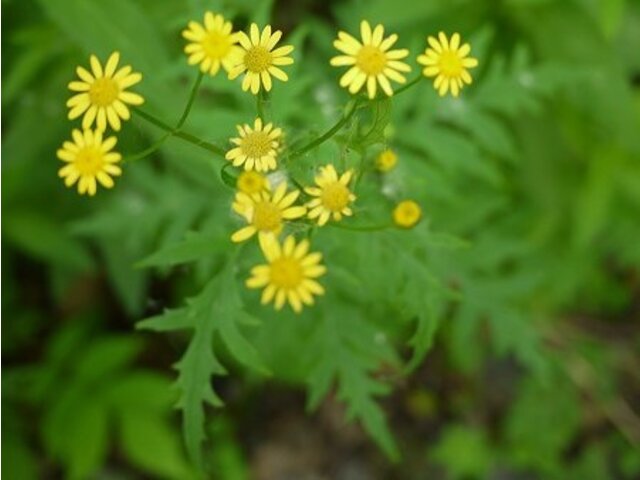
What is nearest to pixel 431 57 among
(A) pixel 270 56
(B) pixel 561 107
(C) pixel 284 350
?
(A) pixel 270 56

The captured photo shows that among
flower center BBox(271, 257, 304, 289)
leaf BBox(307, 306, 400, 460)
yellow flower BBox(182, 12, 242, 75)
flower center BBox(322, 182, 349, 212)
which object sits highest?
yellow flower BBox(182, 12, 242, 75)

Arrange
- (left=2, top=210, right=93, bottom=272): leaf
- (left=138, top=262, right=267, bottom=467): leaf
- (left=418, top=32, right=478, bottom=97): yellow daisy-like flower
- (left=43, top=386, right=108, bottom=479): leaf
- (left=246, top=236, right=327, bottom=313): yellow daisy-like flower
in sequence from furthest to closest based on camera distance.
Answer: (left=43, top=386, right=108, bottom=479): leaf → (left=2, top=210, right=93, bottom=272): leaf → (left=138, top=262, right=267, bottom=467): leaf → (left=418, top=32, right=478, bottom=97): yellow daisy-like flower → (left=246, top=236, right=327, bottom=313): yellow daisy-like flower

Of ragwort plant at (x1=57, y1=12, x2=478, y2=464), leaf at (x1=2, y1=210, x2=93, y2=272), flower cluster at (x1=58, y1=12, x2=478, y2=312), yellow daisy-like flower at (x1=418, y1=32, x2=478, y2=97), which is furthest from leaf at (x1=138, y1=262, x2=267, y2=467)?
leaf at (x1=2, y1=210, x2=93, y2=272)

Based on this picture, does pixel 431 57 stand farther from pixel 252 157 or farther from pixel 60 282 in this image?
pixel 60 282

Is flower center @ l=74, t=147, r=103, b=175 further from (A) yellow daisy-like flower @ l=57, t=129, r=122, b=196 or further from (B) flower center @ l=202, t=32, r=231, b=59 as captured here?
(B) flower center @ l=202, t=32, r=231, b=59

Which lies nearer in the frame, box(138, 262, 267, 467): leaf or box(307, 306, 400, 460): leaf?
box(138, 262, 267, 467): leaf

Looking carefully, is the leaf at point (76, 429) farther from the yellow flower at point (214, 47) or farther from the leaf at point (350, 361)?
the yellow flower at point (214, 47)

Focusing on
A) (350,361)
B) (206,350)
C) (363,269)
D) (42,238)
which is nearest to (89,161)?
(206,350)
